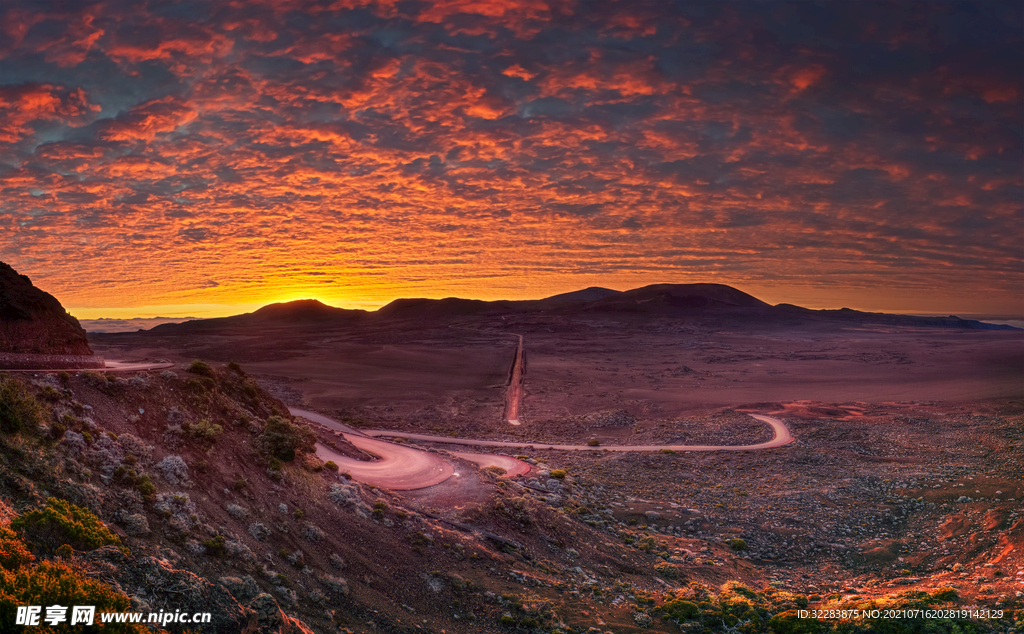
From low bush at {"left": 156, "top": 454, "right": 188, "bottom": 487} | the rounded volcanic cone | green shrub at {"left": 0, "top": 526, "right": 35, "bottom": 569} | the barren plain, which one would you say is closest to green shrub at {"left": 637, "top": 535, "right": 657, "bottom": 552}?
the barren plain

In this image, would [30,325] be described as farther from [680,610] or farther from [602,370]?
[602,370]

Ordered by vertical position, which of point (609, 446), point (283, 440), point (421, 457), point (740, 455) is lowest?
point (609, 446)

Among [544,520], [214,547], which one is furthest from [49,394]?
[544,520]

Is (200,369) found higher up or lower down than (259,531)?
higher up

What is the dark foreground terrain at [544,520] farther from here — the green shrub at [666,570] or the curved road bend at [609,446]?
the curved road bend at [609,446]

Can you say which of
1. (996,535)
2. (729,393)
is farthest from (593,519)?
(729,393)

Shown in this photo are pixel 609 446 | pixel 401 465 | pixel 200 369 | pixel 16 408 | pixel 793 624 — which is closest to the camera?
pixel 16 408

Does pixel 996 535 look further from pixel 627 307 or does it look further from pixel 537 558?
pixel 627 307

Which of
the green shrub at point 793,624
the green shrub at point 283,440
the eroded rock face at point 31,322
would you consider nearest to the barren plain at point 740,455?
the green shrub at point 793,624
